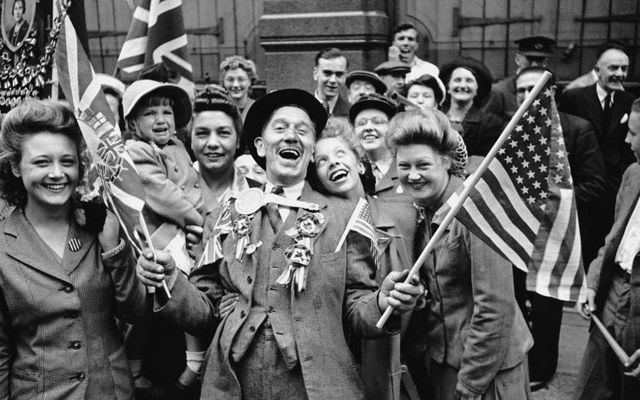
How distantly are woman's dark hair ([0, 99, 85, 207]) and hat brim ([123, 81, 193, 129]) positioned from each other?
134 centimetres

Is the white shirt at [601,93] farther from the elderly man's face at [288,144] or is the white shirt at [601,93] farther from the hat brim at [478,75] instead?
the elderly man's face at [288,144]

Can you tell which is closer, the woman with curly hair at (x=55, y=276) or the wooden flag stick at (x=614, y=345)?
Result: the woman with curly hair at (x=55, y=276)

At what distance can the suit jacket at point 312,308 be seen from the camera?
3.06 m

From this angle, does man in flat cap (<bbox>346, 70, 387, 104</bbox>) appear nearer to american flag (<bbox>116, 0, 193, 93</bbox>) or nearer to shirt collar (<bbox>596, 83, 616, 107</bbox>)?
american flag (<bbox>116, 0, 193, 93</bbox>)

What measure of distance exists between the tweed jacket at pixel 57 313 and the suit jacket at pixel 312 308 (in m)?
0.28

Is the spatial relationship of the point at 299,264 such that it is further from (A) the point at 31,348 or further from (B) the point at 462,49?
(B) the point at 462,49

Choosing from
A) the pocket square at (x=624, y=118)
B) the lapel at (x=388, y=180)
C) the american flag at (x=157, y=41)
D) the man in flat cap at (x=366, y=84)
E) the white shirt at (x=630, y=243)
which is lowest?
the white shirt at (x=630, y=243)

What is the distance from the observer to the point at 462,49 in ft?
28.7

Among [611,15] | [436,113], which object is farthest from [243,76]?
[611,15]

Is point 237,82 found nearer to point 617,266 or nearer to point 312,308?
point 617,266

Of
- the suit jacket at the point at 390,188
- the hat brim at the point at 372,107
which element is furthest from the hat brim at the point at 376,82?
the suit jacket at the point at 390,188

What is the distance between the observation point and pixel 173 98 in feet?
15.7

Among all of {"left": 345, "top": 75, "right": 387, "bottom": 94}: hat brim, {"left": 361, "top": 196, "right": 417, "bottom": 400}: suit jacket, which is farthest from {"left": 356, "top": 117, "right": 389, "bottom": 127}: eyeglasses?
{"left": 345, "top": 75, "right": 387, "bottom": 94}: hat brim

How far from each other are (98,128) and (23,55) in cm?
190
